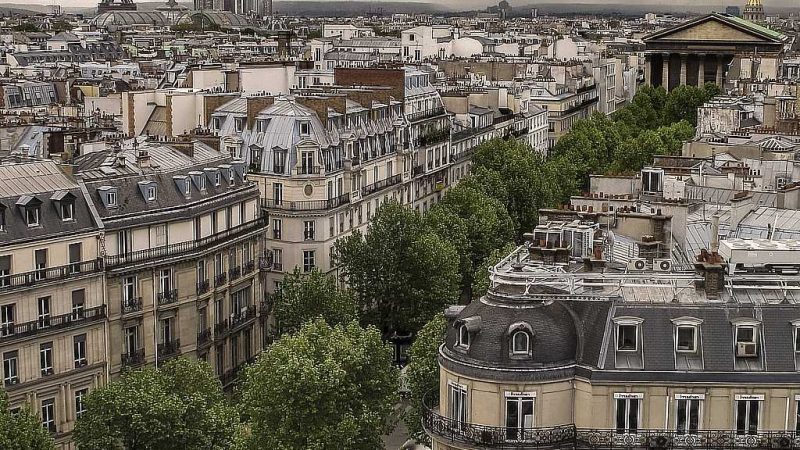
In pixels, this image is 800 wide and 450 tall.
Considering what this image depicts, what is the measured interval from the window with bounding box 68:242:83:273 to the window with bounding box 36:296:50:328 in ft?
5.51

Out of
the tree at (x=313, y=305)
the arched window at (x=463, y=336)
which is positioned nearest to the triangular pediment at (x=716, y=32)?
the tree at (x=313, y=305)

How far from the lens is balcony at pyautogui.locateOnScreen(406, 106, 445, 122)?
303 ft

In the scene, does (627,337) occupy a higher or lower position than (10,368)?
higher

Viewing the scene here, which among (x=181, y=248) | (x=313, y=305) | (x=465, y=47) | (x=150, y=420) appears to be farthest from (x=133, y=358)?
(x=465, y=47)

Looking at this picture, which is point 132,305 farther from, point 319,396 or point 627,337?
point 627,337

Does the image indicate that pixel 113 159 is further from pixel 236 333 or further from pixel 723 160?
pixel 723 160

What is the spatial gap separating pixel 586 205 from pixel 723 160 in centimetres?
1463

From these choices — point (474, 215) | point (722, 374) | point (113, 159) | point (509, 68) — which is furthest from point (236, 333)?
point (509, 68)

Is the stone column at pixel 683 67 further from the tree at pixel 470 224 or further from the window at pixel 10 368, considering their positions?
the window at pixel 10 368

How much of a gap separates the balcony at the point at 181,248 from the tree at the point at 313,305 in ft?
14.3

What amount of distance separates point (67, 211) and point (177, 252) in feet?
19.9

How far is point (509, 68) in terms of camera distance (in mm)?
140000

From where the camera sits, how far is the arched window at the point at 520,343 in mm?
34156

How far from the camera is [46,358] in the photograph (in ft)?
174
